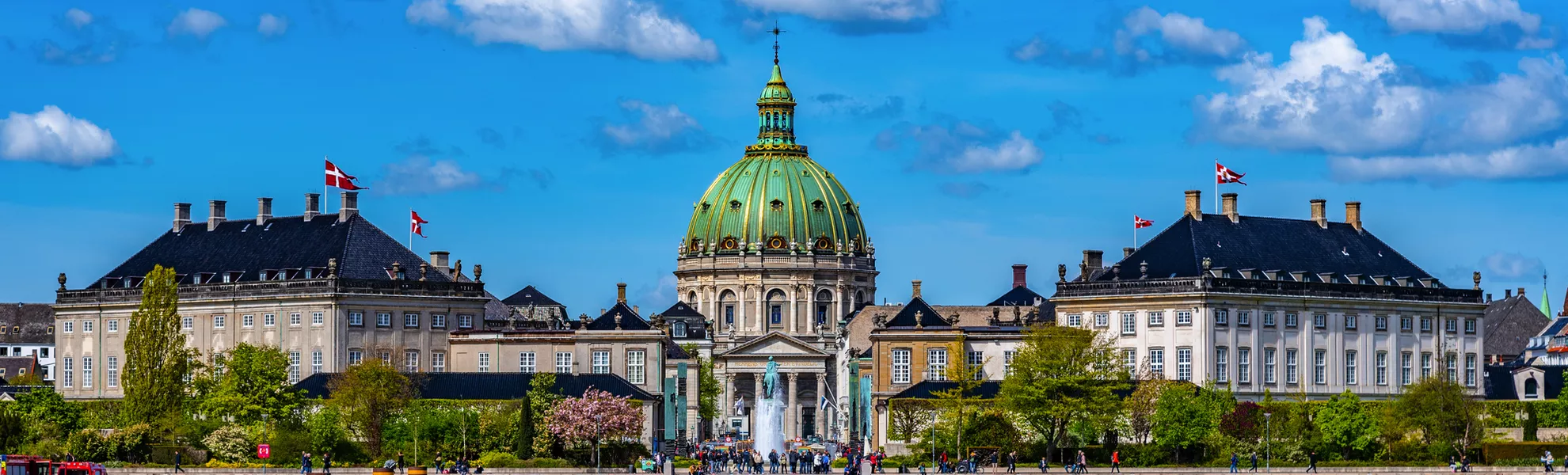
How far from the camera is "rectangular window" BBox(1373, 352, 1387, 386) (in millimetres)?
157250

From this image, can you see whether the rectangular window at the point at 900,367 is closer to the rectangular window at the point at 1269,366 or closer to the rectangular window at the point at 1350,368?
the rectangular window at the point at 1269,366

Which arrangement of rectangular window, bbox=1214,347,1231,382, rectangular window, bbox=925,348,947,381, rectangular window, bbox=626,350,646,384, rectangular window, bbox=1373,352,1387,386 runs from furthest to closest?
rectangular window, bbox=1373,352,1387,386
rectangular window, bbox=925,348,947,381
rectangular window, bbox=626,350,646,384
rectangular window, bbox=1214,347,1231,382

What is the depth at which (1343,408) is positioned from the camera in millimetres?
129875

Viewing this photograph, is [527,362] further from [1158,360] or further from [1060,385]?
[1060,385]

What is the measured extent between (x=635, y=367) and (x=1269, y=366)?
3219 centimetres

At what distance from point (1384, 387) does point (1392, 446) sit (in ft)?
87.3

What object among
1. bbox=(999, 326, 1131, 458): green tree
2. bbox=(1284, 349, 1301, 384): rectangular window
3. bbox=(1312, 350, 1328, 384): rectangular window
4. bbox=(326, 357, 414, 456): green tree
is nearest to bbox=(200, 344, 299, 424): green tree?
bbox=(326, 357, 414, 456): green tree

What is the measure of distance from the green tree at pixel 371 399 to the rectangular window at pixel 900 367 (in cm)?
3198

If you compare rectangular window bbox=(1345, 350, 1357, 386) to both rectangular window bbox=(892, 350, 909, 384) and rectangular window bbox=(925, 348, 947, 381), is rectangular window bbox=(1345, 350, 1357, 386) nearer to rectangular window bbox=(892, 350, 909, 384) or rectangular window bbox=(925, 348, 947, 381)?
rectangular window bbox=(925, 348, 947, 381)

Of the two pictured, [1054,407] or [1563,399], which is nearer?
[1054,407]

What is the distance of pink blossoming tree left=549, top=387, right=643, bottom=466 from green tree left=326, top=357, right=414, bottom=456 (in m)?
7.10

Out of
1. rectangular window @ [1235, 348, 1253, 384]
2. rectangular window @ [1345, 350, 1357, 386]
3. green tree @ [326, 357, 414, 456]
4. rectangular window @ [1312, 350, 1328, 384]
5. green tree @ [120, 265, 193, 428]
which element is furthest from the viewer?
rectangular window @ [1345, 350, 1357, 386]

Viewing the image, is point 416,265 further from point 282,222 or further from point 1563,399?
point 1563,399

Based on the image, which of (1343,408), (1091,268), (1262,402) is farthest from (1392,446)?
(1091,268)
